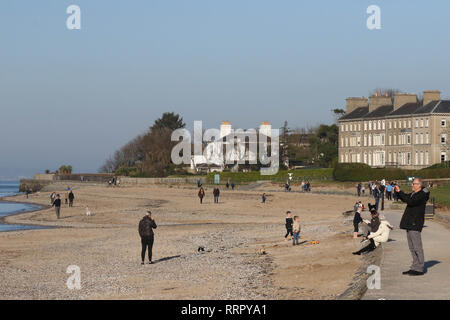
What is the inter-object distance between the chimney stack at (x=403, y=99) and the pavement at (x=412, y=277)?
304 feet

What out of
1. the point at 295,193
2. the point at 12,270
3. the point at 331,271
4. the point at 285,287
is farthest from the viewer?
the point at 295,193

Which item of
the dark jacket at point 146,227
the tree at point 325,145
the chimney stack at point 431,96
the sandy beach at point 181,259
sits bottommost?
the sandy beach at point 181,259

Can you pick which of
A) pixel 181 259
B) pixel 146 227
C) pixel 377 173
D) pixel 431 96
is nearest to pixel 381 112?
pixel 431 96

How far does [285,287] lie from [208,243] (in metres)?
16.6

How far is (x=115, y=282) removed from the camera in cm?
2364

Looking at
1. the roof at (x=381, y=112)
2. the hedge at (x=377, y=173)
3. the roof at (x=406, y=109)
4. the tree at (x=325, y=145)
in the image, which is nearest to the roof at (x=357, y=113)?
the roof at (x=381, y=112)

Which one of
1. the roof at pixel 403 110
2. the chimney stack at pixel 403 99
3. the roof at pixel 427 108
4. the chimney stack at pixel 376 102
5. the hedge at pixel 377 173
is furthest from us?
the chimney stack at pixel 376 102

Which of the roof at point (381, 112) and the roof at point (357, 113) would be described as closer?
the roof at point (381, 112)

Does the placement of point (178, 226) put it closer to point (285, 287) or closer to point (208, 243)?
point (208, 243)

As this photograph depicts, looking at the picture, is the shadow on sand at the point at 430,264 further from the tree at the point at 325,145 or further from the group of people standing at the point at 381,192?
the tree at the point at 325,145

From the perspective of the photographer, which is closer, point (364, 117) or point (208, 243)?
point (208, 243)

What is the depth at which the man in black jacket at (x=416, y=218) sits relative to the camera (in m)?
17.5
